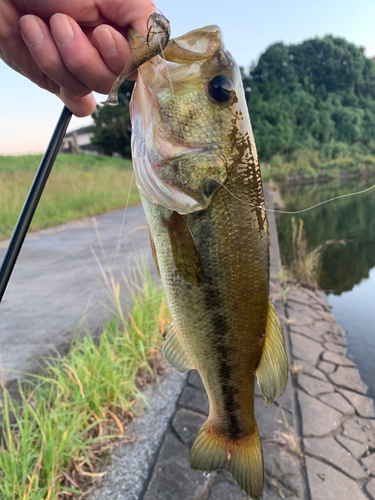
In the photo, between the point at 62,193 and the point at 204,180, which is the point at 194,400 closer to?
the point at 204,180

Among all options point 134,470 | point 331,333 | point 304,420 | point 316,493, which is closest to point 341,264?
point 331,333

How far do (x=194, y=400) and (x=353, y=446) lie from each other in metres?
1.35

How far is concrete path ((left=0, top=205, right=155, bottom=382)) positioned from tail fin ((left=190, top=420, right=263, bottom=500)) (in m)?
1.17

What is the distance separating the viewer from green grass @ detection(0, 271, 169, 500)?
1779 mm

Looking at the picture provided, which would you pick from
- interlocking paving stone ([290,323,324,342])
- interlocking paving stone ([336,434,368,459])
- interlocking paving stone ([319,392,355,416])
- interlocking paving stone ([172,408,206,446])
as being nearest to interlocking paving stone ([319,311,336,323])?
interlocking paving stone ([290,323,324,342])

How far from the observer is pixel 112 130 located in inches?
1072

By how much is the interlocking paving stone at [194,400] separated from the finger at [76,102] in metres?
2.43

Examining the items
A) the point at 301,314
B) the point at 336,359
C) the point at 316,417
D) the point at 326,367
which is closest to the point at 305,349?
the point at 326,367

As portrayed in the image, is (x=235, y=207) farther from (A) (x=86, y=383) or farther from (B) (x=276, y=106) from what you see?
(B) (x=276, y=106)

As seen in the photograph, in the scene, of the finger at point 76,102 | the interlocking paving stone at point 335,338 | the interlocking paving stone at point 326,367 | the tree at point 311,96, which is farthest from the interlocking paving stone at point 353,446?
the tree at point 311,96

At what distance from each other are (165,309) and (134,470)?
1.63 metres

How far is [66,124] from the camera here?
4.03ft

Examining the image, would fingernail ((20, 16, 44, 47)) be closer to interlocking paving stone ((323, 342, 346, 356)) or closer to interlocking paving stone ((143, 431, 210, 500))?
interlocking paving stone ((143, 431, 210, 500))

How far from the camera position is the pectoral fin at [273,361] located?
1.06 m
